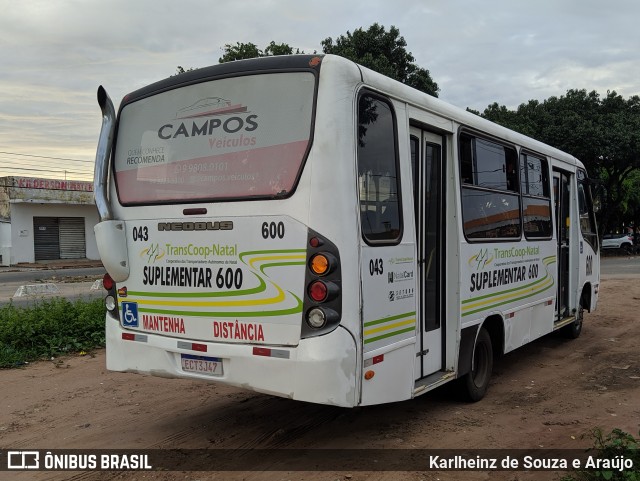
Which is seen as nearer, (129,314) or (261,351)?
(261,351)

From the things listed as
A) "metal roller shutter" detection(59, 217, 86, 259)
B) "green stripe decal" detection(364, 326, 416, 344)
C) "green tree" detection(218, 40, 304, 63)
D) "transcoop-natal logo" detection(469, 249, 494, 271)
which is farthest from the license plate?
"metal roller shutter" detection(59, 217, 86, 259)

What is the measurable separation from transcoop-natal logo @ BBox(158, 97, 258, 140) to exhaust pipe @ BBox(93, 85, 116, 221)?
22.7 inches

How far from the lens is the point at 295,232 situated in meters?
4.02

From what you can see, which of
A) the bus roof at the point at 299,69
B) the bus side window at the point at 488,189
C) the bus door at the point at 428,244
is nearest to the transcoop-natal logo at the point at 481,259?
the bus side window at the point at 488,189

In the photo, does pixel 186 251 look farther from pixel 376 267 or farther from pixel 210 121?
pixel 376 267

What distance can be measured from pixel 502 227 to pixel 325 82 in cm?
323

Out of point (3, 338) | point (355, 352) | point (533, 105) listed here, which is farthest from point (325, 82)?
point (533, 105)

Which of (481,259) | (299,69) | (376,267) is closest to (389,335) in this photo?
(376,267)

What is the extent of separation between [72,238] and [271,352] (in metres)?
32.4

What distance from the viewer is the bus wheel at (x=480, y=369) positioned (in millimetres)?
5879

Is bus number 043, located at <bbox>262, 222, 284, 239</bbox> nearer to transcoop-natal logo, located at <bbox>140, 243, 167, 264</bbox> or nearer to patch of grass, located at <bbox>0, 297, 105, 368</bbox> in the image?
transcoop-natal logo, located at <bbox>140, 243, 167, 264</bbox>

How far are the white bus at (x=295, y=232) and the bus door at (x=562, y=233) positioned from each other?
3038 mm

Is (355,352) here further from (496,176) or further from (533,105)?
(533,105)

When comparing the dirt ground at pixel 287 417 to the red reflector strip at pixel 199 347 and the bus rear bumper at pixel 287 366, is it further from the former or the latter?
the red reflector strip at pixel 199 347
